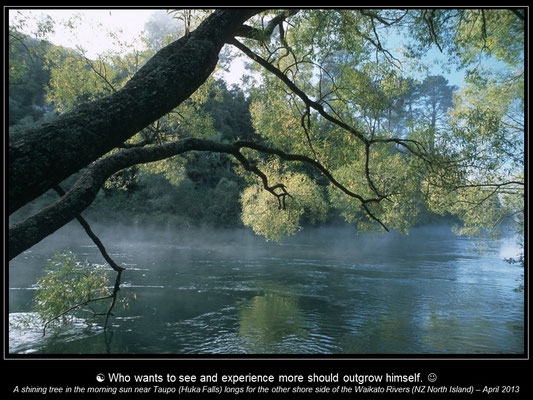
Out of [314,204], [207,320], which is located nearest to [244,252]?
[314,204]

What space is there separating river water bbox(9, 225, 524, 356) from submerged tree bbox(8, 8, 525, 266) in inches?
164

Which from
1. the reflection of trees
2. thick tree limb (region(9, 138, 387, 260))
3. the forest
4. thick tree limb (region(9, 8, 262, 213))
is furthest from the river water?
thick tree limb (region(9, 8, 262, 213))

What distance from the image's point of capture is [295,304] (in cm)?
1591

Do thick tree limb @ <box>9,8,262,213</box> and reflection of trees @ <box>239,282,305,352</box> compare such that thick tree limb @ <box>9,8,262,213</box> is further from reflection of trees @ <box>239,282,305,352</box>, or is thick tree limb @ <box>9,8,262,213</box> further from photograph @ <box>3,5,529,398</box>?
reflection of trees @ <box>239,282,305,352</box>

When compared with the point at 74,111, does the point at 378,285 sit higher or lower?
lower

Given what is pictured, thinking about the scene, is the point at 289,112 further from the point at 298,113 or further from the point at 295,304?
the point at 295,304

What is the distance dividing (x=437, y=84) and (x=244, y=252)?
49933 millimetres

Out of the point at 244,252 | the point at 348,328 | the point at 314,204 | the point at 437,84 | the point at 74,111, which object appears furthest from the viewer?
the point at 437,84

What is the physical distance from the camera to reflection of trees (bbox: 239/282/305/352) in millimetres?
11387

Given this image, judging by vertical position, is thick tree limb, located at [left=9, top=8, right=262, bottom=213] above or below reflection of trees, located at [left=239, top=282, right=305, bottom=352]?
above

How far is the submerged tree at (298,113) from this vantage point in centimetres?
351

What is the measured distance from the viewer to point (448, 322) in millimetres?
13727

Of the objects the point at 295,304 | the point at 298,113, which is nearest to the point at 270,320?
the point at 295,304

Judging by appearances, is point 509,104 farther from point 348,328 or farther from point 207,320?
point 207,320
